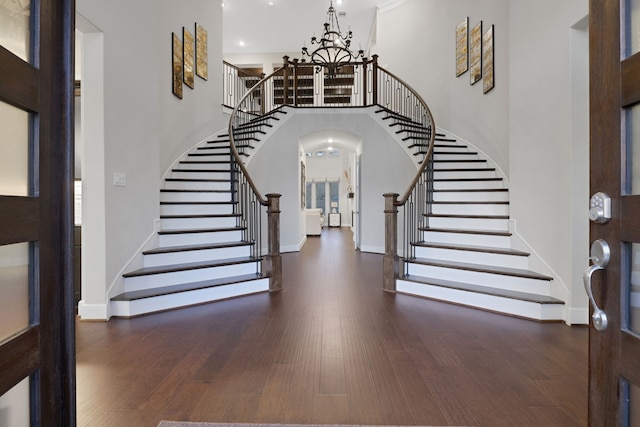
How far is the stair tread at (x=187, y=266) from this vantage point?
3.56 m

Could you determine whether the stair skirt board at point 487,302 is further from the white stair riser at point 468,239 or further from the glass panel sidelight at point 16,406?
the glass panel sidelight at point 16,406

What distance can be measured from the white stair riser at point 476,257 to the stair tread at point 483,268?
68 mm

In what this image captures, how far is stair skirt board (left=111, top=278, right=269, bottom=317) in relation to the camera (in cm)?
327

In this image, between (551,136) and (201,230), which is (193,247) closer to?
(201,230)

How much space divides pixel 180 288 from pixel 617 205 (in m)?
3.64

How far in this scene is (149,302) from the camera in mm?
3383

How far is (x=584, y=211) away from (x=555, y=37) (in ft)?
5.47

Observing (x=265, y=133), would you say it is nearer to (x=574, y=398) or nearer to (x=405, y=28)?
(x=405, y=28)

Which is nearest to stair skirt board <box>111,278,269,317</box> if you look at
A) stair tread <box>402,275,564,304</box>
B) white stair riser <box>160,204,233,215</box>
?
white stair riser <box>160,204,233,215</box>

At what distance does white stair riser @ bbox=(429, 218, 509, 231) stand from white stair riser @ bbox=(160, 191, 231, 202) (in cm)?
306

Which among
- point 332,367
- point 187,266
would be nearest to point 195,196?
point 187,266

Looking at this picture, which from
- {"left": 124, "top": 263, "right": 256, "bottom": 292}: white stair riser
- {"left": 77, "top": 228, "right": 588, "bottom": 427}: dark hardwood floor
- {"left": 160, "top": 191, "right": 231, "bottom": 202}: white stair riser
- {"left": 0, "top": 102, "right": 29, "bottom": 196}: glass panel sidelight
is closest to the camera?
{"left": 0, "top": 102, "right": 29, "bottom": 196}: glass panel sidelight

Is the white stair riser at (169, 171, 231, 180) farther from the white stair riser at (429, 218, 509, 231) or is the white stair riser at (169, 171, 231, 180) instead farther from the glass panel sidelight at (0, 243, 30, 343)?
the glass panel sidelight at (0, 243, 30, 343)

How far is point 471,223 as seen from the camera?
14.8ft
